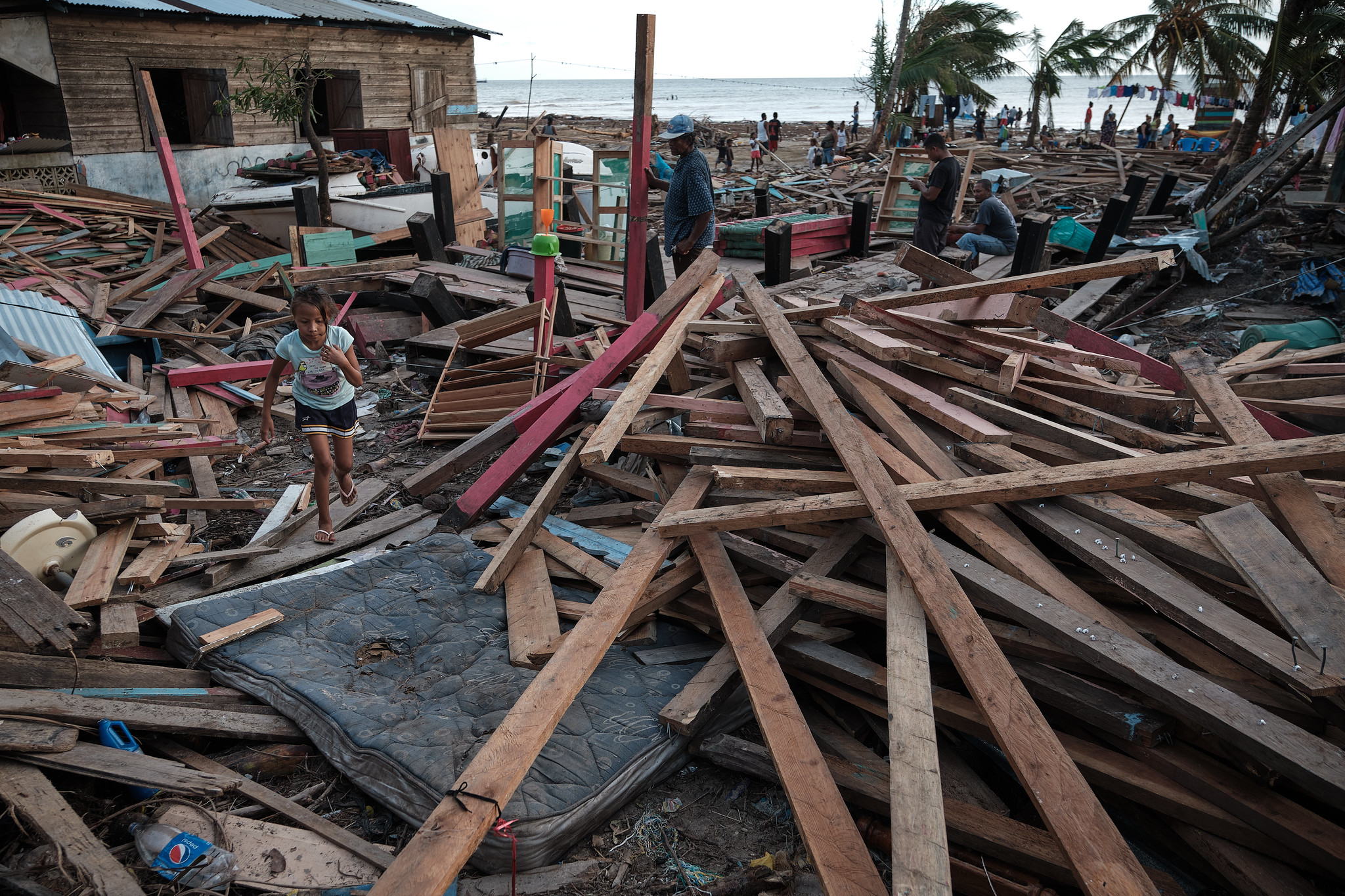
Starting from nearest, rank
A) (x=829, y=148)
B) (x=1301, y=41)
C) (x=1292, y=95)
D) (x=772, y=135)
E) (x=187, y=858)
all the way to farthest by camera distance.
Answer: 1. (x=187, y=858)
2. (x=1301, y=41)
3. (x=1292, y=95)
4. (x=829, y=148)
5. (x=772, y=135)

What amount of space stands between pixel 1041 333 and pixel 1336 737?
11.6 ft

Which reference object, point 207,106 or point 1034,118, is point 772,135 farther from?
point 207,106

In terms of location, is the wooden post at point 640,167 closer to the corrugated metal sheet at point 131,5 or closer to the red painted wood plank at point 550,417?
the red painted wood plank at point 550,417

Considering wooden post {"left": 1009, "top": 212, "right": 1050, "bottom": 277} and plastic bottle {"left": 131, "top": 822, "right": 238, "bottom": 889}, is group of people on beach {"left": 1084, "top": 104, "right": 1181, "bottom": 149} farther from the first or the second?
plastic bottle {"left": 131, "top": 822, "right": 238, "bottom": 889}

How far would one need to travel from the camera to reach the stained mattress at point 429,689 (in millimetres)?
2922

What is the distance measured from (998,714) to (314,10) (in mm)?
22504

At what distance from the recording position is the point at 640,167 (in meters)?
7.59

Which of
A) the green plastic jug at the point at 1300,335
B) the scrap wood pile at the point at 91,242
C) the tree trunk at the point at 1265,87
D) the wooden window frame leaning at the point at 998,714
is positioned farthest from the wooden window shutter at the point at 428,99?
the wooden window frame leaning at the point at 998,714

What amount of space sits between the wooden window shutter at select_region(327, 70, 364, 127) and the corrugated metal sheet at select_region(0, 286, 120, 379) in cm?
1526

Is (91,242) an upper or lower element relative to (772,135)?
lower

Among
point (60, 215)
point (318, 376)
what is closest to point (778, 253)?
point (318, 376)

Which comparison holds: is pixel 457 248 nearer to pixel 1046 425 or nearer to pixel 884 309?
pixel 884 309

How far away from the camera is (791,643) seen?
3.45 meters

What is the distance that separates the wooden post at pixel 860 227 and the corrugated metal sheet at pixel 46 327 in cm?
921
